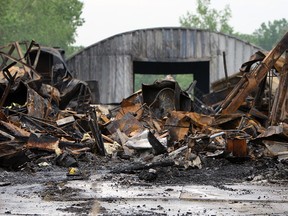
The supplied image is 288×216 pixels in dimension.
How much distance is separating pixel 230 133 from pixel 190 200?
5.34 m

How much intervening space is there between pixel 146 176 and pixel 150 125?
5.70 meters

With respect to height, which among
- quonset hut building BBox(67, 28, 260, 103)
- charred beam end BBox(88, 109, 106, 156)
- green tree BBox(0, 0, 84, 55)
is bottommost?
charred beam end BBox(88, 109, 106, 156)

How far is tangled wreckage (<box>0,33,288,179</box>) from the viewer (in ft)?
33.1

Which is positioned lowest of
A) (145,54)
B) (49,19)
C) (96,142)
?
(96,142)

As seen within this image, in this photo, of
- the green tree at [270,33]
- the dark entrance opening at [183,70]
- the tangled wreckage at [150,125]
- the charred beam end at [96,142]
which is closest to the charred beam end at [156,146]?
the tangled wreckage at [150,125]

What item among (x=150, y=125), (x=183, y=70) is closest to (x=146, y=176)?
(x=150, y=125)

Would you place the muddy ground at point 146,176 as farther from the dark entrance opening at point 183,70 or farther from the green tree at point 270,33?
the green tree at point 270,33

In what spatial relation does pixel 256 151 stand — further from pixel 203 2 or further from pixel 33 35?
pixel 203 2

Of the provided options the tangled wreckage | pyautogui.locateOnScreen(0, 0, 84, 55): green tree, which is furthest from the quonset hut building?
pyautogui.locateOnScreen(0, 0, 84, 55): green tree

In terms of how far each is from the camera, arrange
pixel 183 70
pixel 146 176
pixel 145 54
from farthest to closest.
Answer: pixel 183 70 → pixel 145 54 → pixel 146 176

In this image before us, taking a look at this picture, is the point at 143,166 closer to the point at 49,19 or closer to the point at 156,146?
the point at 156,146

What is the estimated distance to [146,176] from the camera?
26.8ft

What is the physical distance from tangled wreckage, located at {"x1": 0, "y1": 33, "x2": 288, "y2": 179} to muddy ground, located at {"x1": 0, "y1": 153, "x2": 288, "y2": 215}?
6.5 inches

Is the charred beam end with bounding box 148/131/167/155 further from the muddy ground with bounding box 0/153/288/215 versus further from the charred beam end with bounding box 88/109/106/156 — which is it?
the charred beam end with bounding box 88/109/106/156
